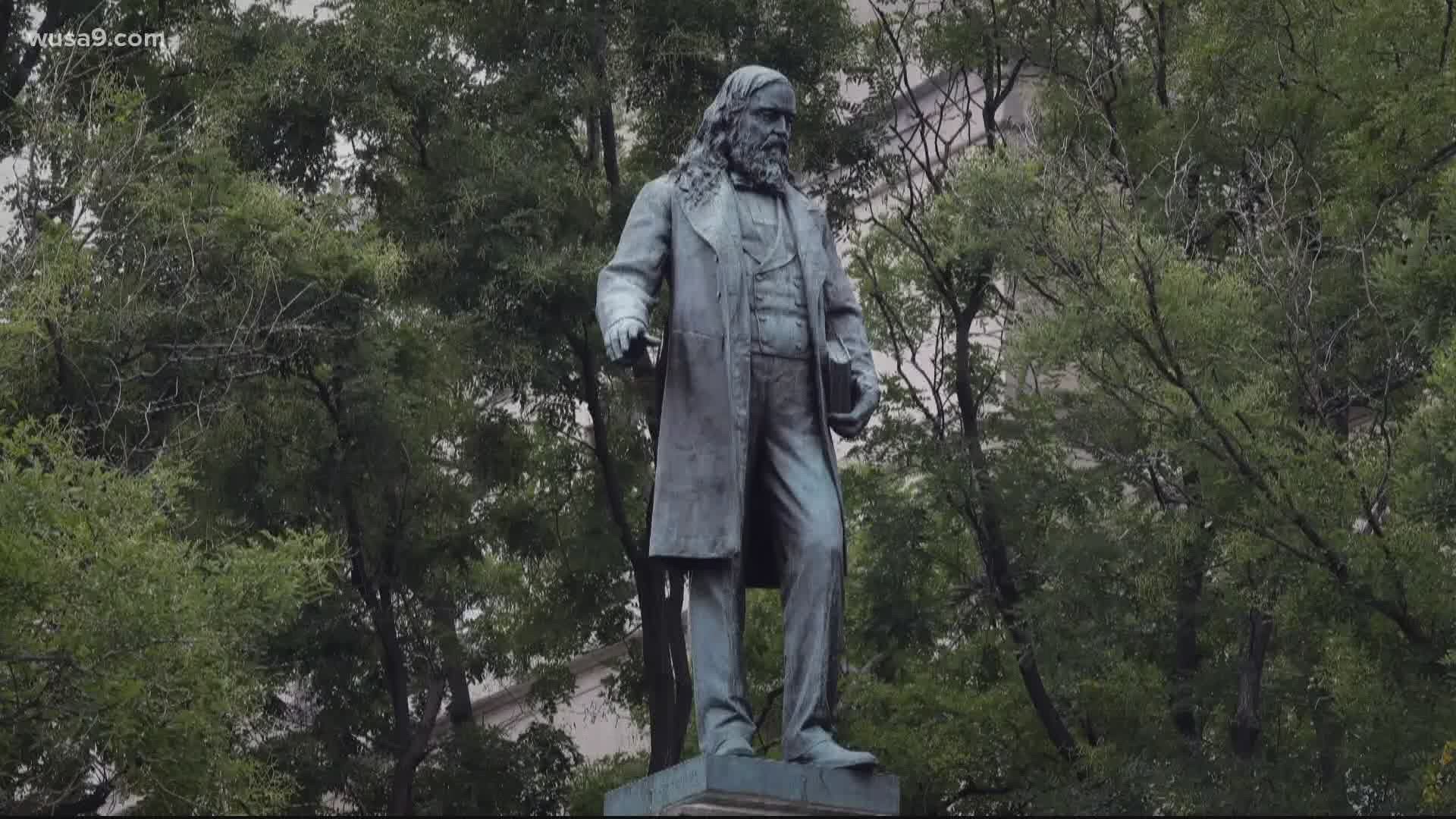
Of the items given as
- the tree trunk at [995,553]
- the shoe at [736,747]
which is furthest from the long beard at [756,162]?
the tree trunk at [995,553]

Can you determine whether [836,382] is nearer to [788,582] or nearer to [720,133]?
[788,582]

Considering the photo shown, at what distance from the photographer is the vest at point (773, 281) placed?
11.4 m

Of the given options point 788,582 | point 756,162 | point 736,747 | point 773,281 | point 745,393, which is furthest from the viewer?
point 756,162

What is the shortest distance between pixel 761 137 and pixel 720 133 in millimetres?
192

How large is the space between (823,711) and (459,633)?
50.8 feet

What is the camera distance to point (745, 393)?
1123cm

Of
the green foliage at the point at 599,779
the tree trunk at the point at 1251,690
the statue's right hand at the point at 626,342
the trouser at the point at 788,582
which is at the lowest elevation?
the green foliage at the point at 599,779

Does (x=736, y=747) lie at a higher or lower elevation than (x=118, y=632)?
lower

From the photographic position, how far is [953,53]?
79.3 feet

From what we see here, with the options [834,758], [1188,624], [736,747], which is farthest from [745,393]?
[1188,624]

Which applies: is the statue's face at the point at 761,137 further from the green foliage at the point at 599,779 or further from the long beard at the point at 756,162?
the green foliage at the point at 599,779

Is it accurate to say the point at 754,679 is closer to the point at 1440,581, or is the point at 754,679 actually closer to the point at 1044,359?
the point at 1044,359

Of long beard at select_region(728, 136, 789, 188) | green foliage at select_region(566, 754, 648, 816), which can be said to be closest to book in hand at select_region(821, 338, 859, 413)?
long beard at select_region(728, 136, 789, 188)

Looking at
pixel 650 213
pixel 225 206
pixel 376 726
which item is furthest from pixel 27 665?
pixel 650 213
